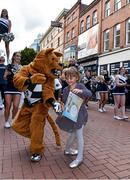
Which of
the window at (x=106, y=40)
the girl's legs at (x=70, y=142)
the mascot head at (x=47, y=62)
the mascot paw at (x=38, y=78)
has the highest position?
the window at (x=106, y=40)

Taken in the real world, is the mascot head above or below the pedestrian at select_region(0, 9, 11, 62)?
below

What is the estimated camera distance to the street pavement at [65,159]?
3846 millimetres

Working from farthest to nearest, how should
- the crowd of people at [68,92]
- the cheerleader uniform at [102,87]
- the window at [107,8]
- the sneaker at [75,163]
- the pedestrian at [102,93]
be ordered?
1. the window at [107,8]
2. the cheerleader uniform at [102,87]
3. the pedestrian at [102,93]
4. the crowd of people at [68,92]
5. the sneaker at [75,163]

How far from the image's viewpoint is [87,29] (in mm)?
30250

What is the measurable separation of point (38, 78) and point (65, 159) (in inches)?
52.5

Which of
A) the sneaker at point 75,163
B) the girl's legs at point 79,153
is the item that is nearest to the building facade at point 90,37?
the girl's legs at point 79,153

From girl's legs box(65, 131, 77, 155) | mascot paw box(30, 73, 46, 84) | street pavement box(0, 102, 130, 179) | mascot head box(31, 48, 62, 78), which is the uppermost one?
mascot head box(31, 48, 62, 78)

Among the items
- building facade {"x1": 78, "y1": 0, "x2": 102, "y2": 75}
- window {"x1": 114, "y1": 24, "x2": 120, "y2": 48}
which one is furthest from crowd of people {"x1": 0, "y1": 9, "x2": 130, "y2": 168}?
building facade {"x1": 78, "y1": 0, "x2": 102, "y2": 75}

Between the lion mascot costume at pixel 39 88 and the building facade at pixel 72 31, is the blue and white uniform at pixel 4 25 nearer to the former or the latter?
the lion mascot costume at pixel 39 88

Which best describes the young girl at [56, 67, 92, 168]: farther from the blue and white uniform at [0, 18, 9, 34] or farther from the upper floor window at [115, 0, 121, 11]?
the upper floor window at [115, 0, 121, 11]

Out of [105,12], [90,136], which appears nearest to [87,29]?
[105,12]

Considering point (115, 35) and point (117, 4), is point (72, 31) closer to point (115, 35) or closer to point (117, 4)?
point (117, 4)

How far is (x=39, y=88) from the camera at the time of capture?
446 centimetres

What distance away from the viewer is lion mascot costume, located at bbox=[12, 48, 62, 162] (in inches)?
172
